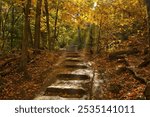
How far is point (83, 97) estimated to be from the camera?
46.2ft

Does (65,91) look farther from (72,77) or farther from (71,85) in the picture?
(72,77)

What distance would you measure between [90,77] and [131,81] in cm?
315

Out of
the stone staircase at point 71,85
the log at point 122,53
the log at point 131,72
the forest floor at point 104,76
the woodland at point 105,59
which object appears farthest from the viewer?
the log at point 122,53

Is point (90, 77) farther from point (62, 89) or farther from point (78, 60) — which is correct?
point (78, 60)

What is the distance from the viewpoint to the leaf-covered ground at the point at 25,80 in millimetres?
15180

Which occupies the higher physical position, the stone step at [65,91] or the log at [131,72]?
the log at [131,72]

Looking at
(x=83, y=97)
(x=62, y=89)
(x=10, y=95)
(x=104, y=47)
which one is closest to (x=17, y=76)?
(x=10, y=95)

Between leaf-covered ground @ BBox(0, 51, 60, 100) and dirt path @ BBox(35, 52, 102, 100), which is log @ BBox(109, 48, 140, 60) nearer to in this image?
dirt path @ BBox(35, 52, 102, 100)

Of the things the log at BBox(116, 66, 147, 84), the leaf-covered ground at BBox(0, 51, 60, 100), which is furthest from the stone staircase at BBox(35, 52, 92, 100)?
the log at BBox(116, 66, 147, 84)

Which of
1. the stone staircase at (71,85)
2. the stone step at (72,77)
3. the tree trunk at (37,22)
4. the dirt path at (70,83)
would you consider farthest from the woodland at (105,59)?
the stone step at (72,77)

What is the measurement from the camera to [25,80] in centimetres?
1705

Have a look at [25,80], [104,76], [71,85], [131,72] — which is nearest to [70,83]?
[71,85]

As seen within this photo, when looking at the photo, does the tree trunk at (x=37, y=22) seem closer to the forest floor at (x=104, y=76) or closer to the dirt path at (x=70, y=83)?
the forest floor at (x=104, y=76)

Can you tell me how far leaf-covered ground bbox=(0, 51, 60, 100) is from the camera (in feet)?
49.8
